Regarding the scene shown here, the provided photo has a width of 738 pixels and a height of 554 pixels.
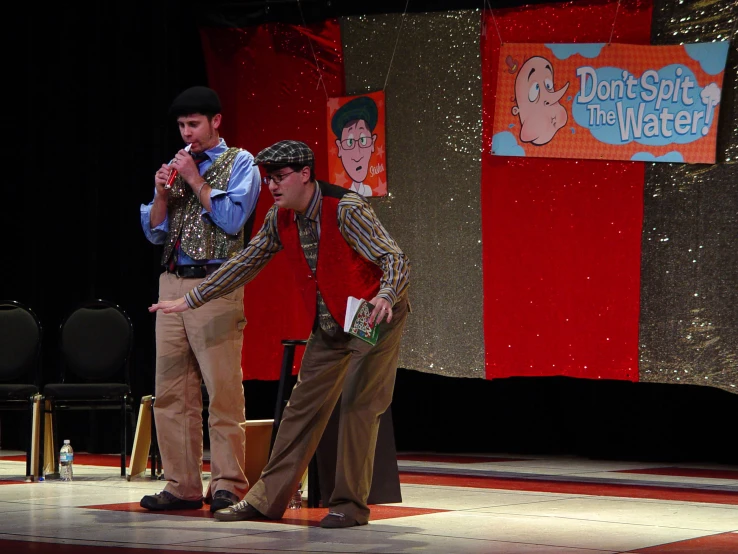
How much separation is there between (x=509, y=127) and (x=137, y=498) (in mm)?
2585

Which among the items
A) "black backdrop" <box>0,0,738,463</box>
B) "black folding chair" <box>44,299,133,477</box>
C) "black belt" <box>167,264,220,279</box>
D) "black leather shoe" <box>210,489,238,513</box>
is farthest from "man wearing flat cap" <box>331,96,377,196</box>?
"black leather shoe" <box>210,489,238,513</box>

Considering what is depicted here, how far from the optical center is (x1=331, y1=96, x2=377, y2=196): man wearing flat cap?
6609mm

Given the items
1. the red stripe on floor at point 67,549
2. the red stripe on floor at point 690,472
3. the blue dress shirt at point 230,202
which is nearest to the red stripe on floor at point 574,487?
the red stripe on floor at point 690,472

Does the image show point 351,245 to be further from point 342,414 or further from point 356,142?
point 356,142

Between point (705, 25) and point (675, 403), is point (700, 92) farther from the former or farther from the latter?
point (675, 403)

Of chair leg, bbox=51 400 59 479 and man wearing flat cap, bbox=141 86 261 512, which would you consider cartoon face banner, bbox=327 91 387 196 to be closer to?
chair leg, bbox=51 400 59 479

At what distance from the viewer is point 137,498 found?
4.96 m

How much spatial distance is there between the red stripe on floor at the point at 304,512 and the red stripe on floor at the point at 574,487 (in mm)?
990

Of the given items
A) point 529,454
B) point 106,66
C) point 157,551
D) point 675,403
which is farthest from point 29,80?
point 157,551

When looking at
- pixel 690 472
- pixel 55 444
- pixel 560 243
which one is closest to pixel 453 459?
pixel 690 472

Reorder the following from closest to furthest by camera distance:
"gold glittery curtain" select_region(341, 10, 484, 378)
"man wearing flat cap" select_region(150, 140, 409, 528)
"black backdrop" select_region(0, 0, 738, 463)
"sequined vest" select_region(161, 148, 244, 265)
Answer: "man wearing flat cap" select_region(150, 140, 409, 528) → "sequined vest" select_region(161, 148, 244, 265) → "gold glittery curtain" select_region(341, 10, 484, 378) → "black backdrop" select_region(0, 0, 738, 463)

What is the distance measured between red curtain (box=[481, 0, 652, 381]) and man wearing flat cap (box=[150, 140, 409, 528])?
87.6 inches

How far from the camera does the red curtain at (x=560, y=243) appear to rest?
5.91m

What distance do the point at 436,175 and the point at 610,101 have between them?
1.00 metres
